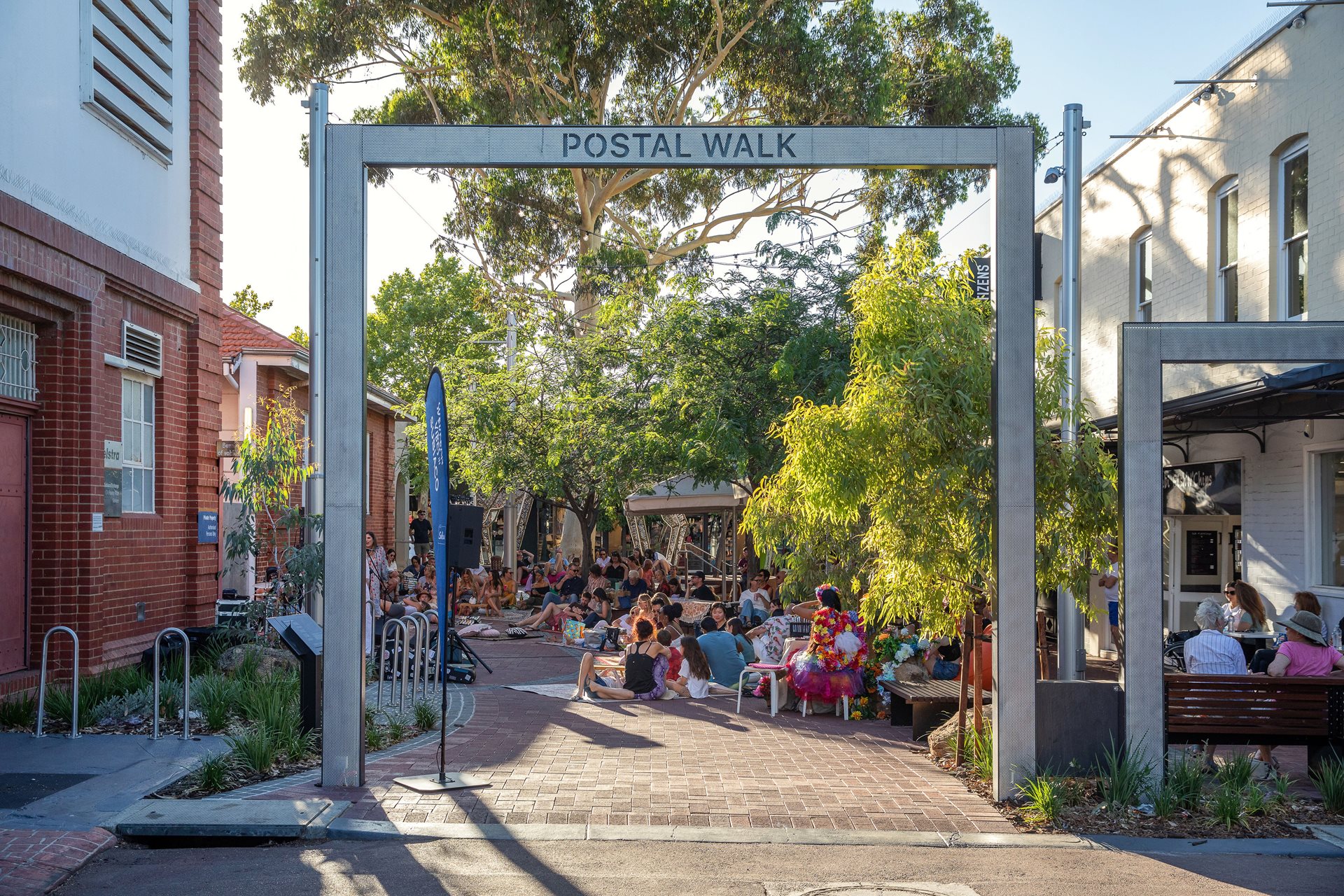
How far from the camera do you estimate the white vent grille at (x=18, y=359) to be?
1078 centimetres

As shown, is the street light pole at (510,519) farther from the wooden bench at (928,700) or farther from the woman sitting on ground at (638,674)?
the wooden bench at (928,700)

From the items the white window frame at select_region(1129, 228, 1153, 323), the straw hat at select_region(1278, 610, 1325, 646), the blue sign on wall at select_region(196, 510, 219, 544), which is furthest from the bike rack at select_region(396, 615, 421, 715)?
the white window frame at select_region(1129, 228, 1153, 323)

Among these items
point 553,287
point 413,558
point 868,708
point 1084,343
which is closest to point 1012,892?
point 868,708

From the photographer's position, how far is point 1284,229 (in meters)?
13.7

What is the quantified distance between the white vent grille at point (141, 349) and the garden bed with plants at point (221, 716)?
3.05 metres

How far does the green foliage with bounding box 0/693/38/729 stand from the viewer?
388 inches

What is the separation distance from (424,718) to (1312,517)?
9.78 metres

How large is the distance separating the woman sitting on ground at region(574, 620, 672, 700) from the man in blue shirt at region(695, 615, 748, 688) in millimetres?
703

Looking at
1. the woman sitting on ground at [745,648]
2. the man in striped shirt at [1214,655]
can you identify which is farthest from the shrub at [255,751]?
the man in striped shirt at [1214,655]

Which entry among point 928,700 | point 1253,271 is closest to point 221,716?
point 928,700

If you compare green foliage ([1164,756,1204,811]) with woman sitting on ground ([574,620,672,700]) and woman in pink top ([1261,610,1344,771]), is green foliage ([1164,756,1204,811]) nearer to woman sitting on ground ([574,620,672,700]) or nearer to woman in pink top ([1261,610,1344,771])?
woman in pink top ([1261,610,1344,771])

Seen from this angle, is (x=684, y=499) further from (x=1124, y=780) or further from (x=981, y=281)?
(x=1124, y=780)

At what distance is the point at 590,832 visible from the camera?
7.36 m

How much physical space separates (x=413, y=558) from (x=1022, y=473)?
27218 millimetres
